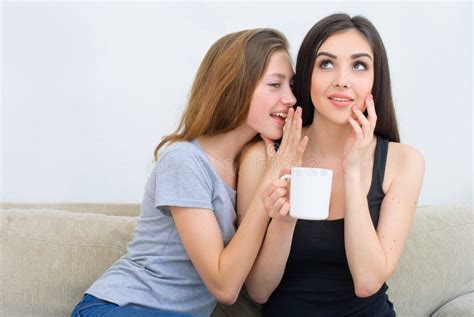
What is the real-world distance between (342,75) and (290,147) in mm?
229

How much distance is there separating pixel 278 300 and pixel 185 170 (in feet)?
1.50

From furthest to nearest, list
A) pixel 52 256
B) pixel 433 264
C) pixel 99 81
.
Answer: pixel 99 81, pixel 433 264, pixel 52 256

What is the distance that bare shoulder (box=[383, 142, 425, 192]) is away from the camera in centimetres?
160

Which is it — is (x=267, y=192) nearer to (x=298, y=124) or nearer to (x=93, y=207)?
(x=298, y=124)

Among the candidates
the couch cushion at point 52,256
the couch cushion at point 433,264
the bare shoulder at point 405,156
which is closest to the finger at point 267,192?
the bare shoulder at point 405,156

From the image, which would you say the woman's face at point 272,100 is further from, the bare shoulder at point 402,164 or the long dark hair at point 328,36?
the bare shoulder at point 402,164

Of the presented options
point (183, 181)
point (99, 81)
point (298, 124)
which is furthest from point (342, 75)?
point (99, 81)

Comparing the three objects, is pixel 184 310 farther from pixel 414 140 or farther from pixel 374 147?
pixel 414 140

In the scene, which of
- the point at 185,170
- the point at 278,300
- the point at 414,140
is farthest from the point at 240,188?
the point at 414,140

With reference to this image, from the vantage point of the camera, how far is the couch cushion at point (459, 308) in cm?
191

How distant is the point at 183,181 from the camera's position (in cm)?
152

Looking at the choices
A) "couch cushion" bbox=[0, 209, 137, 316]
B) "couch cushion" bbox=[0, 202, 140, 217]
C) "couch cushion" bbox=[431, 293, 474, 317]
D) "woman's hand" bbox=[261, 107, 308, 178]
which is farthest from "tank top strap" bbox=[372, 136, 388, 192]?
"couch cushion" bbox=[0, 202, 140, 217]

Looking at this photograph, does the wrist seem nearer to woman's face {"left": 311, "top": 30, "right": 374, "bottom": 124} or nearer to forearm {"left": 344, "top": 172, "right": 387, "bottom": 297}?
forearm {"left": 344, "top": 172, "right": 387, "bottom": 297}

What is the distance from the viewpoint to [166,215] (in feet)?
5.24
